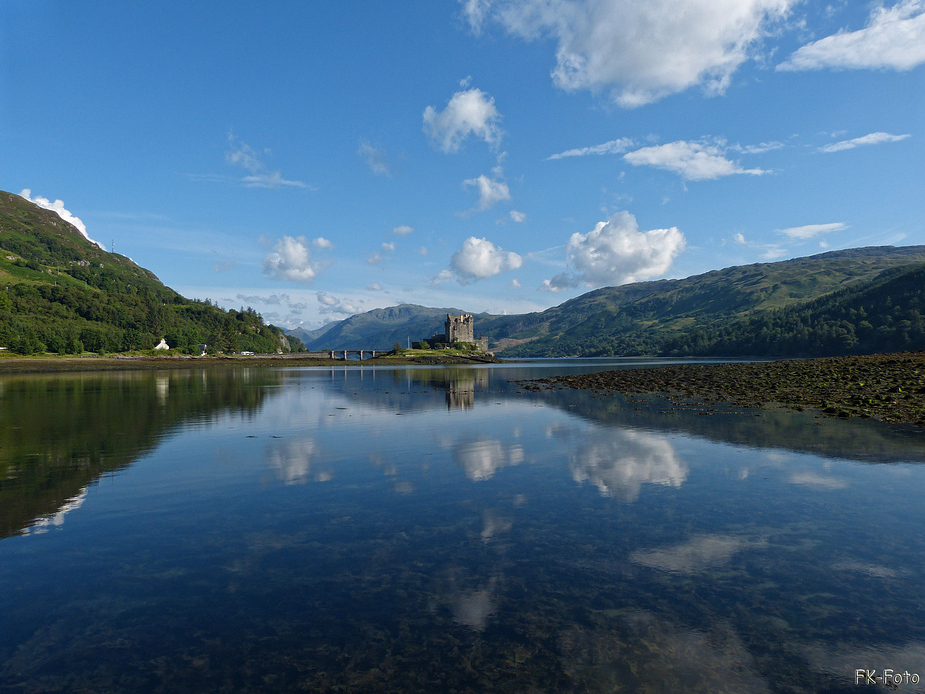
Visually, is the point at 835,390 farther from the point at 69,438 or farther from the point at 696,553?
the point at 69,438

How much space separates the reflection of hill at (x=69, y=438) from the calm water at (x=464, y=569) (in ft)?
0.74

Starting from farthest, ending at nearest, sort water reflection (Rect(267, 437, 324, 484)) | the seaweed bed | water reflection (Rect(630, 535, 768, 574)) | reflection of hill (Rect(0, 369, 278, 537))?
the seaweed bed → water reflection (Rect(267, 437, 324, 484)) → reflection of hill (Rect(0, 369, 278, 537)) → water reflection (Rect(630, 535, 768, 574))

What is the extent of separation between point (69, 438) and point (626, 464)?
29.1 meters

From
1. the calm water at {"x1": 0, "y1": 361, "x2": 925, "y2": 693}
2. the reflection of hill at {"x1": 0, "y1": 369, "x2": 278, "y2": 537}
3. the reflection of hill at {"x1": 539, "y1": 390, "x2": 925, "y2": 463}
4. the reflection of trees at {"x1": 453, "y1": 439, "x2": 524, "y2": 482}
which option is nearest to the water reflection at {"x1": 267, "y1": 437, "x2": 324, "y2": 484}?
the calm water at {"x1": 0, "y1": 361, "x2": 925, "y2": 693}

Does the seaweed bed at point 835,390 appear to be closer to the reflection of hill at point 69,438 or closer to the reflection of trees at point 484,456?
the reflection of trees at point 484,456

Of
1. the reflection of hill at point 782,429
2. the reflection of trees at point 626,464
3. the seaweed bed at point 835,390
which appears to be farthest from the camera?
the seaweed bed at point 835,390

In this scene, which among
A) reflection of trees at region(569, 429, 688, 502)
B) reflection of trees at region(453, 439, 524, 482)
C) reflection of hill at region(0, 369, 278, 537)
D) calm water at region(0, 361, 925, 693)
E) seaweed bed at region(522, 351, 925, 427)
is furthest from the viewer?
seaweed bed at region(522, 351, 925, 427)

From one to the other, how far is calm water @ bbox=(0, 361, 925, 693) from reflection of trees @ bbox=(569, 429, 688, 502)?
205 mm

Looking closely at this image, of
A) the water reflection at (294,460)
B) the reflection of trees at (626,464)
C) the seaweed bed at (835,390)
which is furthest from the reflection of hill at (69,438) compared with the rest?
the seaweed bed at (835,390)

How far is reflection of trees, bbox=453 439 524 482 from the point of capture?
19.4 meters

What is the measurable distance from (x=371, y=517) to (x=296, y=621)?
554 centimetres

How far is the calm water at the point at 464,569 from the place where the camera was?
7.01 m

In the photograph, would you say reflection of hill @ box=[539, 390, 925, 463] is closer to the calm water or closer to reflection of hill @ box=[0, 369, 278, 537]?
the calm water

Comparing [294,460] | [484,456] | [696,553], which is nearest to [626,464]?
Result: [484,456]
